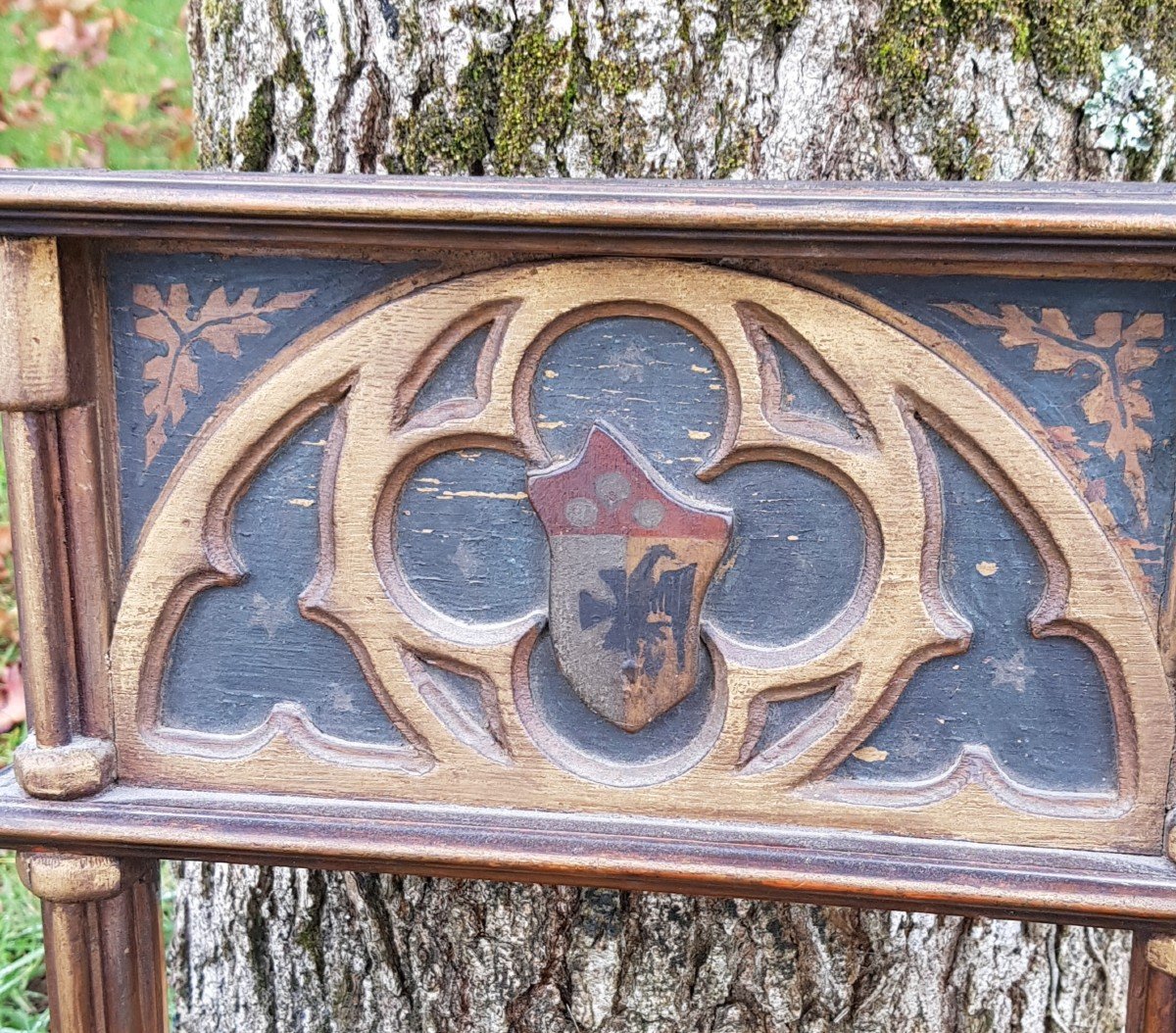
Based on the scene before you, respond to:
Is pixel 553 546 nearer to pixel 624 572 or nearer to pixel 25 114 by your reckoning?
pixel 624 572

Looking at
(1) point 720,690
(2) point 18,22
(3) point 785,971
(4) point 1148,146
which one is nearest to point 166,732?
(1) point 720,690

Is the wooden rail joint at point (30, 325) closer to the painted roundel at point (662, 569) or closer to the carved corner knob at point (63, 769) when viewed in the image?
the painted roundel at point (662, 569)

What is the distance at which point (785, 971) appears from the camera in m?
1.08

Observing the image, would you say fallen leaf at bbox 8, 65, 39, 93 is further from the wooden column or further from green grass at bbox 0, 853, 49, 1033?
the wooden column

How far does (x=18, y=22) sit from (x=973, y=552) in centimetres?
299

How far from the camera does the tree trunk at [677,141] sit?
90cm

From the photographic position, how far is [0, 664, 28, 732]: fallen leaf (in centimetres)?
193

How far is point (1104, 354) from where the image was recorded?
76 centimetres

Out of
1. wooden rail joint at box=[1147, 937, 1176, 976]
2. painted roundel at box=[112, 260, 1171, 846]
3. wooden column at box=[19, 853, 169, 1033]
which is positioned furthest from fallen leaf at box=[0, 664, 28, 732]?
wooden rail joint at box=[1147, 937, 1176, 976]

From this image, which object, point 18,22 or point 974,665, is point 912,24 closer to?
point 974,665

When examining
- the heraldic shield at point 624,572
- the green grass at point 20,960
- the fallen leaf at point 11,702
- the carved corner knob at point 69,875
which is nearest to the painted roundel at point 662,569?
the heraldic shield at point 624,572

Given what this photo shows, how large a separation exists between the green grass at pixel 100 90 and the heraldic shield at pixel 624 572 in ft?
7.16

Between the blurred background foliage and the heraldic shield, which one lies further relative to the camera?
the blurred background foliage

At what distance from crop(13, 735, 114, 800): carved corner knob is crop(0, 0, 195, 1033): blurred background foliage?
80.7 inches
